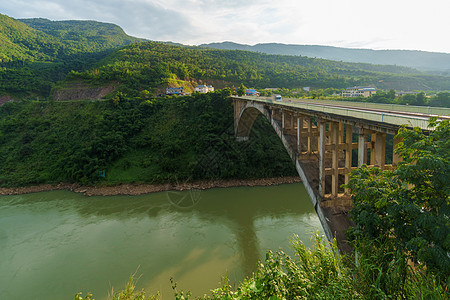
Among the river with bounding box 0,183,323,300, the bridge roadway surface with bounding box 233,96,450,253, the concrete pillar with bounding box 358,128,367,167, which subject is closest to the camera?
the bridge roadway surface with bounding box 233,96,450,253

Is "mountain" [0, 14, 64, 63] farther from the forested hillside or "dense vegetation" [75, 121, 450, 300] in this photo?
"dense vegetation" [75, 121, 450, 300]

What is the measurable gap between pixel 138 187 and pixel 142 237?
760 cm

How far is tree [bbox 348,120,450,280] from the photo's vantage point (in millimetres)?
2748

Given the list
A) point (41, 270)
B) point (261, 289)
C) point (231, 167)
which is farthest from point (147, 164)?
point (261, 289)

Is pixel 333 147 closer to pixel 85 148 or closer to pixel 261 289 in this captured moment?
pixel 261 289

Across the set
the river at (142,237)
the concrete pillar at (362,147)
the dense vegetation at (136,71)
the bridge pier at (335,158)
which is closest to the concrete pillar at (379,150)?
the bridge pier at (335,158)

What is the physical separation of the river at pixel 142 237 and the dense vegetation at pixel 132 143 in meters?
2.39

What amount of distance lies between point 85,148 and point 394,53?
21355 centimetres

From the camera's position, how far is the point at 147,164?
2089cm

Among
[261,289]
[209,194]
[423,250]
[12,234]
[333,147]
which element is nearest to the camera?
[423,250]

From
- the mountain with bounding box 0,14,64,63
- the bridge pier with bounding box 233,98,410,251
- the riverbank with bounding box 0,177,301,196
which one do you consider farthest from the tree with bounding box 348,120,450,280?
the mountain with bounding box 0,14,64,63

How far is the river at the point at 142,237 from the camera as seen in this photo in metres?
9.28

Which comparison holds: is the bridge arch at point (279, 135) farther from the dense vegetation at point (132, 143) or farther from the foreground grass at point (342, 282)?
the foreground grass at point (342, 282)

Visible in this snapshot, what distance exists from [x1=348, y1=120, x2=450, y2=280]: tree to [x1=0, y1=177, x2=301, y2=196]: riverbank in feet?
52.6
